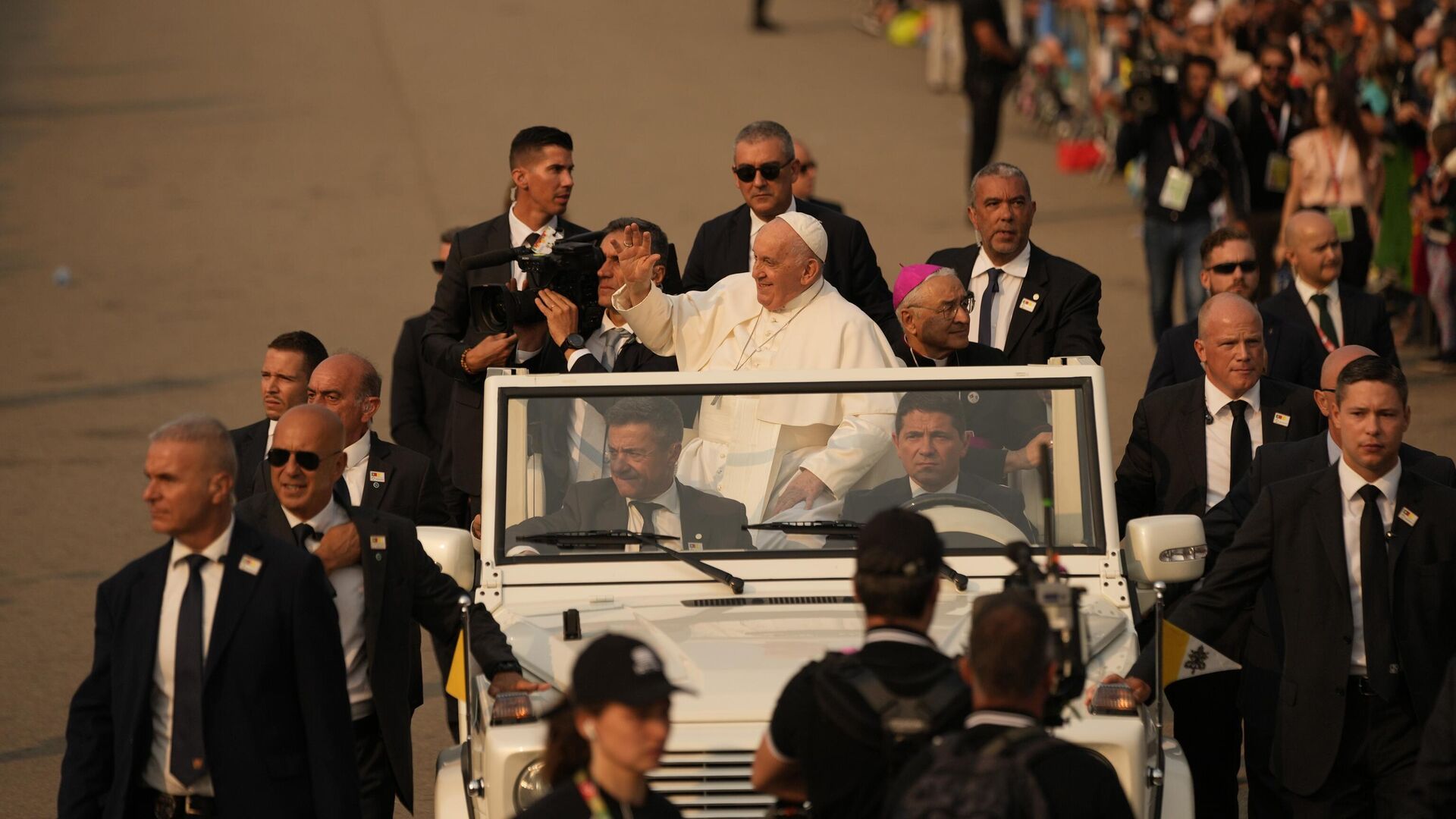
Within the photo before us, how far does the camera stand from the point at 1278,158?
15.0 m

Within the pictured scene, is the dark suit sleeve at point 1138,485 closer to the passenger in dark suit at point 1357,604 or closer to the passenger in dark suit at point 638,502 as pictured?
the passenger in dark suit at point 1357,604

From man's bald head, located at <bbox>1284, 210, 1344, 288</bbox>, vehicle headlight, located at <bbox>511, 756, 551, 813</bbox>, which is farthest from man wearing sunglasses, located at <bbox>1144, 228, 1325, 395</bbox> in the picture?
vehicle headlight, located at <bbox>511, 756, 551, 813</bbox>

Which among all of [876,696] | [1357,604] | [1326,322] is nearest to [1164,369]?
[1326,322]

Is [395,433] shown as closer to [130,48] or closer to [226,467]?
[226,467]

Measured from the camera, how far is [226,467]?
5652 mm

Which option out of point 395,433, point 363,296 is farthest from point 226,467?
point 363,296

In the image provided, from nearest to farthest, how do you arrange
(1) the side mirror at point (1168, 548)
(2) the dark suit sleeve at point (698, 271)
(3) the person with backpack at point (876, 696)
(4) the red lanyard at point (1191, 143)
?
1. (3) the person with backpack at point (876, 696)
2. (1) the side mirror at point (1168, 548)
3. (2) the dark suit sleeve at point (698, 271)
4. (4) the red lanyard at point (1191, 143)

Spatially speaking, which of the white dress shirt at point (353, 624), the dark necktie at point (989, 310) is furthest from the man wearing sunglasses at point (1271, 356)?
the white dress shirt at point (353, 624)

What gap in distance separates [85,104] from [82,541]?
650 inches

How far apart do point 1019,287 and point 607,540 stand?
2990 mm

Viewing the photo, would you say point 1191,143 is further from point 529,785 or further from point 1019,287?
point 529,785

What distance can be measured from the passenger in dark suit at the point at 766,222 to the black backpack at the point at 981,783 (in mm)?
4871

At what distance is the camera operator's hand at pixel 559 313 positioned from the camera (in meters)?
7.73

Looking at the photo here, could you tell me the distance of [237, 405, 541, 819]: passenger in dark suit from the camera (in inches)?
253
